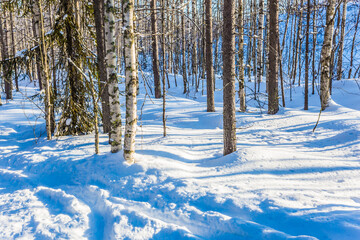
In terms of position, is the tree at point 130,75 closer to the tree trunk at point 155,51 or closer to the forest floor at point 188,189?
the forest floor at point 188,189

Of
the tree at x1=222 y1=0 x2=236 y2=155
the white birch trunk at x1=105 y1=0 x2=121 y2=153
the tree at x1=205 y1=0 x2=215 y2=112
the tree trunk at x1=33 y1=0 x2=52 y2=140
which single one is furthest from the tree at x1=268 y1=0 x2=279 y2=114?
the tree trunk at x1=33 y1=0 x2=52 y2=140

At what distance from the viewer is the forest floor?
299cm

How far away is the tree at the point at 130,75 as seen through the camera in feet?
14.4

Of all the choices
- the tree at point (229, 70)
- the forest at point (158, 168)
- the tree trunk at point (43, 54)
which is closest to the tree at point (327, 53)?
the forest at point (158, 168)

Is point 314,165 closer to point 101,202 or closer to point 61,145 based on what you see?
point 101,202

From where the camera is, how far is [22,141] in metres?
7.87

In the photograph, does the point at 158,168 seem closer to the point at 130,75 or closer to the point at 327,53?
the point at 130,75

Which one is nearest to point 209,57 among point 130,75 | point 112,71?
point 112,71

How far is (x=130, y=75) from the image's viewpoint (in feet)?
14.9

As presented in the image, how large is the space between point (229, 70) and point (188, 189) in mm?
2630

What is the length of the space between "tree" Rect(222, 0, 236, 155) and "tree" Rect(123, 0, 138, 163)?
1.92 m

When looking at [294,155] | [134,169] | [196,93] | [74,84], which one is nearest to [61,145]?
[74,84]

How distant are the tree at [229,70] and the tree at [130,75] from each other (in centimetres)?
192

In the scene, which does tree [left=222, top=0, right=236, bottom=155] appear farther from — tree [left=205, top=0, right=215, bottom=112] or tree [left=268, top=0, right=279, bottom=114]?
tree [left=205, top=0, right=215, bottom=112]
